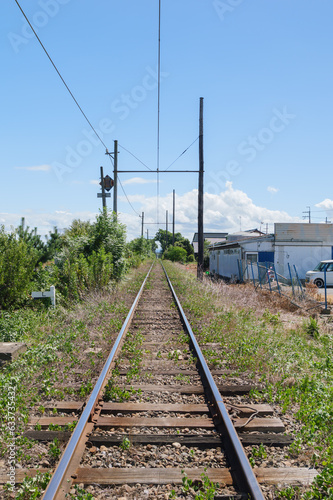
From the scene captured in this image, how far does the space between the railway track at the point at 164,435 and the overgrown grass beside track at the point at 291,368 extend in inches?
7.6

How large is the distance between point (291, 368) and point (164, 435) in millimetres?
2919

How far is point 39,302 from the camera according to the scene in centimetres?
1148

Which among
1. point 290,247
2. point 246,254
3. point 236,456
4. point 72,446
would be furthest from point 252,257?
point 72,446

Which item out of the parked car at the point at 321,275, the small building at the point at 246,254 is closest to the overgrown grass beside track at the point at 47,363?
the parked car at the point at 321,275

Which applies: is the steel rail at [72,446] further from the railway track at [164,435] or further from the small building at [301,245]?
the small building at [301,245]

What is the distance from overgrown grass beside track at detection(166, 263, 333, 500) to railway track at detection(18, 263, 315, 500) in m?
0.19

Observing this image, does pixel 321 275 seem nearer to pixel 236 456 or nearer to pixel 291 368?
pixel 291 368

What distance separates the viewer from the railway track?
2973mm

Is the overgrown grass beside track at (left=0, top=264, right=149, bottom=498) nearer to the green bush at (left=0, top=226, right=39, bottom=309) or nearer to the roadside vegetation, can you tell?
the roadside vegetation

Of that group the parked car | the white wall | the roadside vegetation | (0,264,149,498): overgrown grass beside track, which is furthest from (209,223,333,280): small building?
(0,264,149,498): overgrown grass beside track

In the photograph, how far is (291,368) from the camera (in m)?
5.97

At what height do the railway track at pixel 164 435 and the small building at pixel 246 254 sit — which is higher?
the small building at pixel 246 254

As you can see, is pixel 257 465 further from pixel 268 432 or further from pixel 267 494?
pixel 268 432

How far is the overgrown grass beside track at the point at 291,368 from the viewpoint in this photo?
3.48 meters
